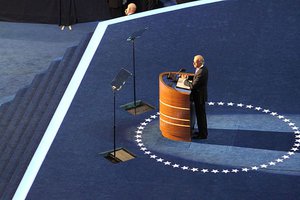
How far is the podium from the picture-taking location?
12422 millimetres

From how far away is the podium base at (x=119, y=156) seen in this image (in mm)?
12211

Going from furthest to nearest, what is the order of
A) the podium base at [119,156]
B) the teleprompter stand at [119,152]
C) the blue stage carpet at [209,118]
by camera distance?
the podium base at [119,156] → the teleprompter stand at [119,152] → the blue stage carpet at [209,118]

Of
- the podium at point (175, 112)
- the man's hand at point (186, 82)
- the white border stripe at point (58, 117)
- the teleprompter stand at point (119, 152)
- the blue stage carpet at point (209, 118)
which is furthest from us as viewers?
the man's hand at point (186, 82)

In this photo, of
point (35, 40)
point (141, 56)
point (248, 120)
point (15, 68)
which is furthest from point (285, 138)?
point (35, 40)

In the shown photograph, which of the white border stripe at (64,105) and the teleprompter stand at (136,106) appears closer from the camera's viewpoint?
the white border stripe at (64,105)

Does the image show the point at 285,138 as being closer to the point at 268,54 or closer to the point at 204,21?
the point at 268,54

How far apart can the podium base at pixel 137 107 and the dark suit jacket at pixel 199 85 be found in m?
1.47

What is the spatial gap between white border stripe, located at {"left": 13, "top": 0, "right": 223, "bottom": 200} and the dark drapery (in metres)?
3.34

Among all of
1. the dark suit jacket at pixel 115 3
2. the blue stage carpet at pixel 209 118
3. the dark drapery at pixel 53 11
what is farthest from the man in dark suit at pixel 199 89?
the dark drapery at pixel 53 11

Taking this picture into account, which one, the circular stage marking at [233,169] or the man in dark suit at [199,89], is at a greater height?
the man in dark suit at [199,89]

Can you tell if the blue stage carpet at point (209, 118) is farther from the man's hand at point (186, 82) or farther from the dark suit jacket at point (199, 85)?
the man's hand at point (186, 82)

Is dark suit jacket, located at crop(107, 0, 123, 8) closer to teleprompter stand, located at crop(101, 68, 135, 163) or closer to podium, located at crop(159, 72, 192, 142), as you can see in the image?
podium, located at crop(159, 72, 192, 142)

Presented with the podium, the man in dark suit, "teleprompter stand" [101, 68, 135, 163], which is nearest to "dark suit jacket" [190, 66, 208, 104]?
the man in dark suit

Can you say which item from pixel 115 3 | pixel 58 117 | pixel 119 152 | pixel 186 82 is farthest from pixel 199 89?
pixel 115 3
